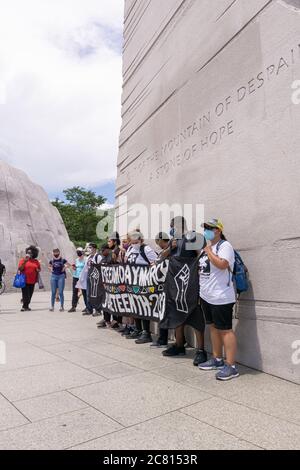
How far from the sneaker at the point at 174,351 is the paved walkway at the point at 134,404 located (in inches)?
4.2

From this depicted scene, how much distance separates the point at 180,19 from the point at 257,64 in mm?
2728

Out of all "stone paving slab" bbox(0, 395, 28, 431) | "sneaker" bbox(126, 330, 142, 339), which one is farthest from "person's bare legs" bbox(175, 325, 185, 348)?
"stone paving slab" bbox(0, 395, 28, 431)

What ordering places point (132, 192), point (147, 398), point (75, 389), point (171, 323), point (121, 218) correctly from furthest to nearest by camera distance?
point (121, 218) < point (132, 192) < point (171, 323) < point (75, 389) < point (147, 398)

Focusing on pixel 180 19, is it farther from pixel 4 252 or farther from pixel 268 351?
pixel 4 252

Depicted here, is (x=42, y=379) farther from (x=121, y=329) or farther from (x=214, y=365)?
(x=121, y=329)

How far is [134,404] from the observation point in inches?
119

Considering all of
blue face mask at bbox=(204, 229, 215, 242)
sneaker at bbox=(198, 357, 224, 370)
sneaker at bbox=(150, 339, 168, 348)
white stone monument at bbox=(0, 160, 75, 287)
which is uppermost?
white stone monument at bbox=(0, 160, 75, 287)

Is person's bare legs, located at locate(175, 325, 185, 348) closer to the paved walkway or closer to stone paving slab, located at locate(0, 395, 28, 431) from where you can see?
the paved walkway

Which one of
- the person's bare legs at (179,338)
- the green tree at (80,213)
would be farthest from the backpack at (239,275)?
the green tree at (80,213)

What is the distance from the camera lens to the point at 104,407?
2.96 m

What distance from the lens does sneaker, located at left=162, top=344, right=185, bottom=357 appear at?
4680 millimetres

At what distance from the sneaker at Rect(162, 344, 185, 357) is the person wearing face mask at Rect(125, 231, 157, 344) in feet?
2.73

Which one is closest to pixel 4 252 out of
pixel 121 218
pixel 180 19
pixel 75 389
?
pixel 121 218

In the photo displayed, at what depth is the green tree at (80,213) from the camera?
A: 4419 cm
